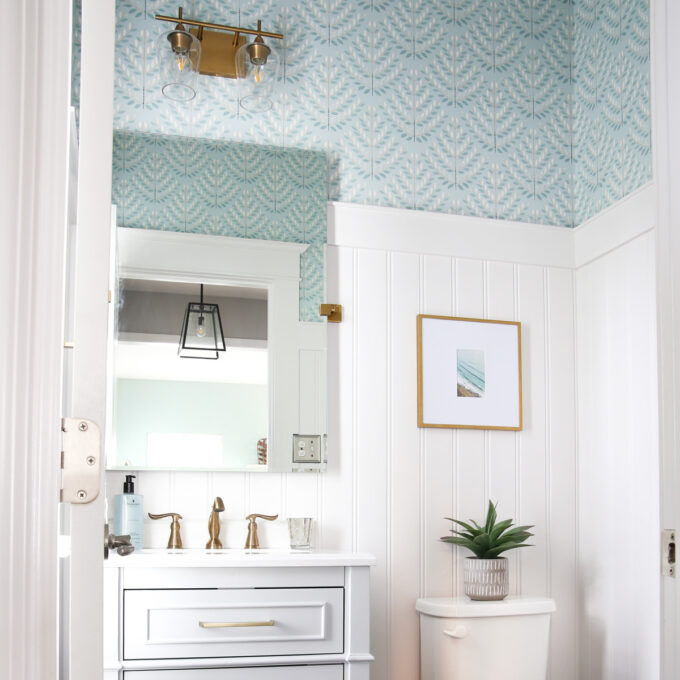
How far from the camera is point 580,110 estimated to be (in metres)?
3.08

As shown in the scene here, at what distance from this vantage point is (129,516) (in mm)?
2461

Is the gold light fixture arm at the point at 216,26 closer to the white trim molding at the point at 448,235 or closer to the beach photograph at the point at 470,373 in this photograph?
the white trim molding at the point at 448,235

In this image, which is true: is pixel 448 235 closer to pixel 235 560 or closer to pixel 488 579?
pixel 488 579

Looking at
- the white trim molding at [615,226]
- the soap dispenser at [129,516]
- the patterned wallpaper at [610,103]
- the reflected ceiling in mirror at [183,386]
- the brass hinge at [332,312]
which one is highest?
the patterned wallpaper at [610,103]

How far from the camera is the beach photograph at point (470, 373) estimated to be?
2.86m

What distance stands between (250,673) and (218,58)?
182 centimetres

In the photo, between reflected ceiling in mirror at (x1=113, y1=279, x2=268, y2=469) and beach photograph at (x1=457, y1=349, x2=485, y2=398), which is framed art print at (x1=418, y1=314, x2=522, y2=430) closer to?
beach photograph at (x1=457, y1=349, x2=485, y2=398)

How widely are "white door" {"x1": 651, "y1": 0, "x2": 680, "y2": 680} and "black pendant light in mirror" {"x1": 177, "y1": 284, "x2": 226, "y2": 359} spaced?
5.08 ft

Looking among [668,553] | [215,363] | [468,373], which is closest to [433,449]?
[468,373]

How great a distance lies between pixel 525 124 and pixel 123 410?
66.0 inches

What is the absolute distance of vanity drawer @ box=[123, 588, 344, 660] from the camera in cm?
215

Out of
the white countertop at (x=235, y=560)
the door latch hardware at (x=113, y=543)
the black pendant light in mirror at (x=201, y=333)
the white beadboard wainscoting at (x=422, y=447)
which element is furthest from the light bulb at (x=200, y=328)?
the door latch hardware at (x=113, y=543)

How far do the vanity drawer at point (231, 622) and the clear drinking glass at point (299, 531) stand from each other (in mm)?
328

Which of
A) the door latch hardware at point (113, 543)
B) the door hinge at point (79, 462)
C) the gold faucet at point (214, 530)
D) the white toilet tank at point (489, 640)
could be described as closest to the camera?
the door hinge at point (79, 462)
